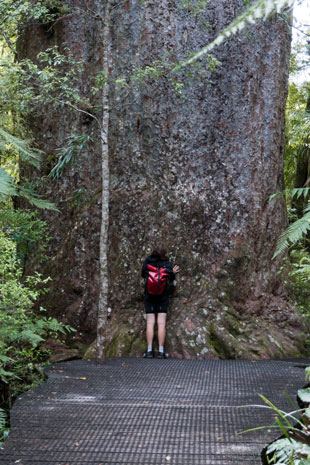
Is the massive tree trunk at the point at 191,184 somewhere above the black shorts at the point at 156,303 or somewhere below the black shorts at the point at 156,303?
above

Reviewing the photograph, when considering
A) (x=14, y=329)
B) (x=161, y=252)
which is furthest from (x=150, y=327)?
(x=14, y=329)

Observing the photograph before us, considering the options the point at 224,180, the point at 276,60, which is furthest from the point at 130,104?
the point at 276,60

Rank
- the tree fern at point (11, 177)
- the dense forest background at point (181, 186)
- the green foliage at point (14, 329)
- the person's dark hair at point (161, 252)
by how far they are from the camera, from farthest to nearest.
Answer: the dense forest background at point (181, 186) → the person's dark hair at point (161, 252) → the green foliage at point (14, 329) → the tree fern at point (11, 177)

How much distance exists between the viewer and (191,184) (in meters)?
8.23

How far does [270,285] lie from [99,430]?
4.68 m

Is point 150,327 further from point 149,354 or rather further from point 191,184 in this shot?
point 191,184

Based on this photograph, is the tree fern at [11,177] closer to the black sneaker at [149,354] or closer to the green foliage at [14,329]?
the green foliage at [14,329]

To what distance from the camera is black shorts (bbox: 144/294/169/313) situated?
7.61 m

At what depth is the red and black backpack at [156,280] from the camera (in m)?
7.57

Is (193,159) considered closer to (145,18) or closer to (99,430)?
(145,18)

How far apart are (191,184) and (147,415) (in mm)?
4401

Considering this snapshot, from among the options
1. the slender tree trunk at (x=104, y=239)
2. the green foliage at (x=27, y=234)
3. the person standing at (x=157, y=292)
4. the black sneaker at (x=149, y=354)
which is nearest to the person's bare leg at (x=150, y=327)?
the person standing at (x=157, y=292)

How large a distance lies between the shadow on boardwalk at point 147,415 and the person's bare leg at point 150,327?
1.01 metres

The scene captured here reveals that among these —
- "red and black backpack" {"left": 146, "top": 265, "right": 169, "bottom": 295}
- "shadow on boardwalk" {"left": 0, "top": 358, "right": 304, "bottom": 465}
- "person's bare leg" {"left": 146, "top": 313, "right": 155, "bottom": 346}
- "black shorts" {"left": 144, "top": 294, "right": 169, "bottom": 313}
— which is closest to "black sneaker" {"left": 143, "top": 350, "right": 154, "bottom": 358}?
"person's bare leg" {"left": 146, "top": 313, "right": 155, "bottom": 346}
